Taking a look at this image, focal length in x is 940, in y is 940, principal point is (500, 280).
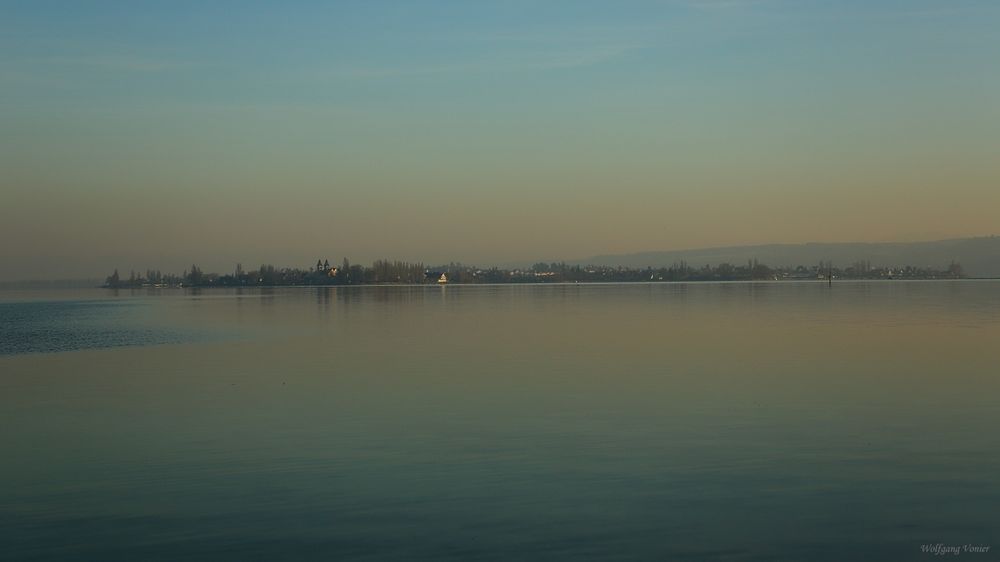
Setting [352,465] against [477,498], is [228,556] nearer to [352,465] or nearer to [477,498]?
[477,498]

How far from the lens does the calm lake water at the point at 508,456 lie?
33.0 ft

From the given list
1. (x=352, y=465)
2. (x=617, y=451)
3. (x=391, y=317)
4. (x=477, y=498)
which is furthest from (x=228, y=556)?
(x=391, y=317)

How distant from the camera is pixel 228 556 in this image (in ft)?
31.3

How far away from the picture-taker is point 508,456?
14188mm

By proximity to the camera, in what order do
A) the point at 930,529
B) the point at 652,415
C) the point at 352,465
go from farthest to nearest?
the point at 652,415 < the point at 352,465 < the point at 930,529

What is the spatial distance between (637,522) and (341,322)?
4432 cm

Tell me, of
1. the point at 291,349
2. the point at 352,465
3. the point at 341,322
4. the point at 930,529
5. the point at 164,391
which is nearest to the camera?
the point at 930,529

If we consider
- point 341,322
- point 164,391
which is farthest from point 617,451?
point 341,322

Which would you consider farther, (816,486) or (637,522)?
(816,486)

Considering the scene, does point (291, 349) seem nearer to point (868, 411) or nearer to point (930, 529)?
point (868, 411)

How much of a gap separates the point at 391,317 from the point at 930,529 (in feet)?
A: 163

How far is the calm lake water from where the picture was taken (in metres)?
10.1

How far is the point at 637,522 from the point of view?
1059 centimetres

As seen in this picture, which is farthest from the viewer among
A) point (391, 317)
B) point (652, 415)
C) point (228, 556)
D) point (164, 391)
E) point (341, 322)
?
point (391, 317)
